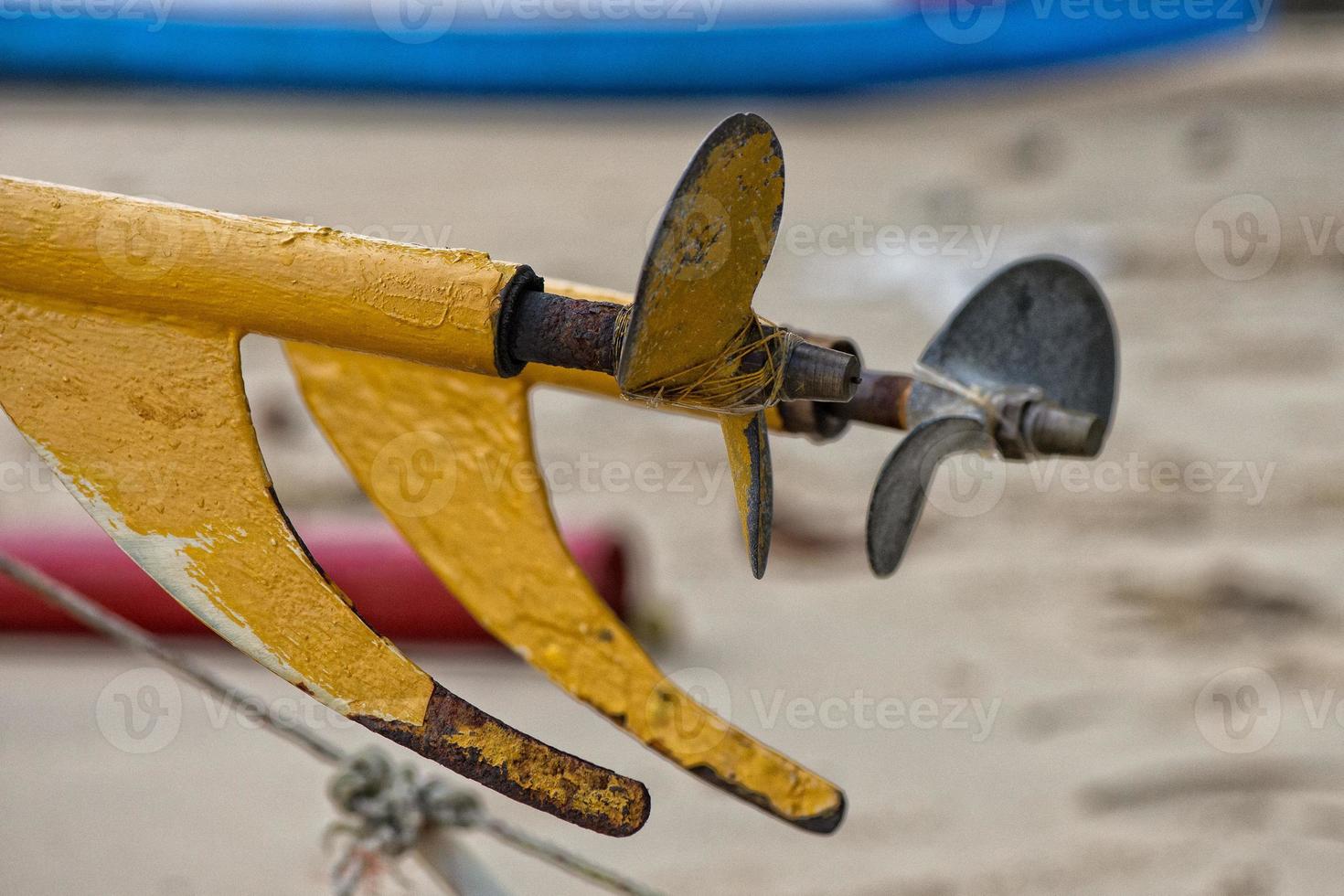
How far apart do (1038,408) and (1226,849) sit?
3.85ft

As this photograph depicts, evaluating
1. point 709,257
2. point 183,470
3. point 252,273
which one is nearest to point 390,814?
point 183,470

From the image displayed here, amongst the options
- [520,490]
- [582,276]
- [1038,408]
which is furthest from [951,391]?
[582,276]

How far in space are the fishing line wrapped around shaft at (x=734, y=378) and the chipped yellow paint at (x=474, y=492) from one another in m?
0.38

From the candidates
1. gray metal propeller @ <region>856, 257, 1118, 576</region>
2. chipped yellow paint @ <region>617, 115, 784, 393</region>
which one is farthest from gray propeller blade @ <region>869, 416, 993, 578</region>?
chipped yellow paint @ <region>617, 115, 784, 393</region>

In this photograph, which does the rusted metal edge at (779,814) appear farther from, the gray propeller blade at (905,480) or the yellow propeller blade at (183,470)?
the yellow propeller blade at (183,470)

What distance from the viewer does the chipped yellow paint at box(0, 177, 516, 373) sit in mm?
837

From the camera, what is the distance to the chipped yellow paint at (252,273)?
2.75ft

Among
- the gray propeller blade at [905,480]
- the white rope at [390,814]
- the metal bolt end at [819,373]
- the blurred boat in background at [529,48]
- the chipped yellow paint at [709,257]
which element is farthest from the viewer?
the blurred boat in background at [529,48]

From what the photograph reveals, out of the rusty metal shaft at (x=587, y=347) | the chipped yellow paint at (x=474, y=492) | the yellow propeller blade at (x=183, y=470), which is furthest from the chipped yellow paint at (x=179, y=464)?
the chipped yellow paint at (x=474, y=492)

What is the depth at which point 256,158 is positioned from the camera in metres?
5.29

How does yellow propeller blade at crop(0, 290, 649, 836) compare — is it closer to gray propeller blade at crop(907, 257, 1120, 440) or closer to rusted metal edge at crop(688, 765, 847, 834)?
rusted metal edge at crop(688, 765, 847, 834)

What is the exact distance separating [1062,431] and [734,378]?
43 centimetres

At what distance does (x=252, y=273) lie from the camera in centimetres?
86

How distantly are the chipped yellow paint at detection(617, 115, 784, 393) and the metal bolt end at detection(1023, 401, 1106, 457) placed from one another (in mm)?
426
